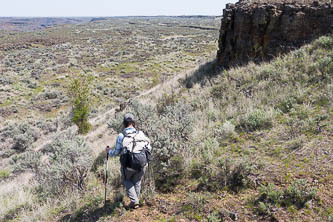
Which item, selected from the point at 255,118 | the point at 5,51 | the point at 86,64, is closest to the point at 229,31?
the point at 255,118

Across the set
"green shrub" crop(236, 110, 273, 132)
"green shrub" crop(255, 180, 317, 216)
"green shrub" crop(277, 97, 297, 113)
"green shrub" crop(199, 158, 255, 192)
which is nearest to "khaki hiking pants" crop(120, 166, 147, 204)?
"green shrub" crop(199, 158, 255, 192)

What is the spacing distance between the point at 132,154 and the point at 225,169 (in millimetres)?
1634

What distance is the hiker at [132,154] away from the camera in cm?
366

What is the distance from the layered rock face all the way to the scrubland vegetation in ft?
9.21

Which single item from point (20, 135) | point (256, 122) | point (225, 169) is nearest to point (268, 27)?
point (256, 122)

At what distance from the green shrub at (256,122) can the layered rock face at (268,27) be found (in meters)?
5.04

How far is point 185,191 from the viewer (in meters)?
4.10

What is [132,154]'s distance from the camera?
3652 millimetres

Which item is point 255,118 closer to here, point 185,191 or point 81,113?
point 185,191

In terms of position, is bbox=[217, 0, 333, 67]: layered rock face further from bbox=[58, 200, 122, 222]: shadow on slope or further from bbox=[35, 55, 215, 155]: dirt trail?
bbox=[58, 200, 122, 222]: shadow on slope

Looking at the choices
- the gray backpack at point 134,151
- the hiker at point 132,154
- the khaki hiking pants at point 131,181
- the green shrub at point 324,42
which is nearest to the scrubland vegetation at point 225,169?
the khaki hiking pants at point 131,181

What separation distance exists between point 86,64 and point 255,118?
4298cm

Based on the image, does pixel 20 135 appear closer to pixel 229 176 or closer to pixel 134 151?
pixel 134 151

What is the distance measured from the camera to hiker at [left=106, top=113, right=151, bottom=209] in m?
3.66
